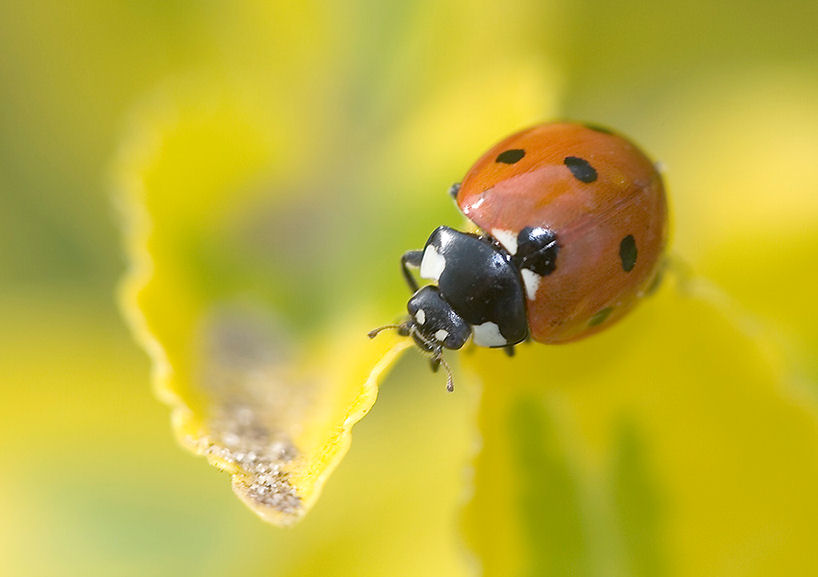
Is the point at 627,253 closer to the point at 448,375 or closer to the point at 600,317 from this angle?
the point at 600,317

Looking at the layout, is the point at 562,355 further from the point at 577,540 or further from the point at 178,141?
the point at 178,141

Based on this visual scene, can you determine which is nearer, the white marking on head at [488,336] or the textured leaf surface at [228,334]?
the textured leaf surface at [228,334]

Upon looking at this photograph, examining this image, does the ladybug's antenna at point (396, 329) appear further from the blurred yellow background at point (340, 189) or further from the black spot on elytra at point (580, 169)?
the black spot on elytra at point (580, 169)

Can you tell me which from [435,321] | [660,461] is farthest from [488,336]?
[660,461]

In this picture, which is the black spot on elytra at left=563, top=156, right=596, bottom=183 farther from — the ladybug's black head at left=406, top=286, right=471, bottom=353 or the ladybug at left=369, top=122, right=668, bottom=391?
the ladybug's black head at left=406, top=286, right=471, bottom=353

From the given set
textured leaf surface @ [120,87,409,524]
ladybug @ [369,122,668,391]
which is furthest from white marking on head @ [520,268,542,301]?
textured leaf surface @ [120,87,409,524]

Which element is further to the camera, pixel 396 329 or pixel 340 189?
pixel 340 189

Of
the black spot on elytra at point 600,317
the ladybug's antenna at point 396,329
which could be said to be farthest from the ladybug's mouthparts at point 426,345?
the black spot on elytra at point 600,317
